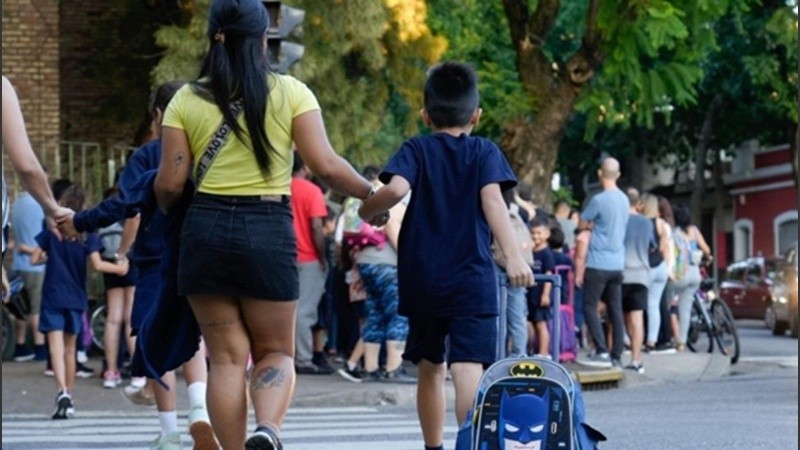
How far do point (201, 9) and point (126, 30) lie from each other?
3.42 metres

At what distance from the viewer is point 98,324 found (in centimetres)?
2061

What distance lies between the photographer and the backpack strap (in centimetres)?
786

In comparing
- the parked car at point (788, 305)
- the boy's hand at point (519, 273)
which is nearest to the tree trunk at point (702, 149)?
the parked car at point (788, 305)

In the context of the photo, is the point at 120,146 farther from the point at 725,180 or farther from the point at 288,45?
the point at 725,180

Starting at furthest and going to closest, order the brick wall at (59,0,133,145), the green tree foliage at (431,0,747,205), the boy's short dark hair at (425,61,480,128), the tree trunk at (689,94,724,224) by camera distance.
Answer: the tree trunk at (689,94,724,224) < the brick wall at (59,0,133,145) < the green tree foliage at (431,0,747,205) < the boy's short dark hair at (425,61,480,128)

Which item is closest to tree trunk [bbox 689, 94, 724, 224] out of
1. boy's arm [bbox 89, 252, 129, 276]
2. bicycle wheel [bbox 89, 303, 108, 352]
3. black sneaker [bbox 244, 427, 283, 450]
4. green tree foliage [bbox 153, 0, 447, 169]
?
green tree foliage [bbox 153, 0, 447, 169]

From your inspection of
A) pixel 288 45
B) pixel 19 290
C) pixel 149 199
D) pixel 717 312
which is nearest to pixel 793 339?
pixel 717 312

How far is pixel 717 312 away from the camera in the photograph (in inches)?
927

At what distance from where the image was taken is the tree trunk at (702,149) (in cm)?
5384

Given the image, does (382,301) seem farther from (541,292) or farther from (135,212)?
(135,212)

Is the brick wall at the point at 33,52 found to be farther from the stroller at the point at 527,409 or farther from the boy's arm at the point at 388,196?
the stroller at the point at 527,409

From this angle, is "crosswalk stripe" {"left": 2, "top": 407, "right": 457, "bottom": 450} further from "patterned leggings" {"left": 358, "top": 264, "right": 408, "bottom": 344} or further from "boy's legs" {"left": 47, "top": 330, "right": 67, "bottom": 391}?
"patterned leggings" {"left": 358, "top": 264, "right": 408, "bottom": 344}

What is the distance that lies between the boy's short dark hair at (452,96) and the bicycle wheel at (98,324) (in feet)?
39.0

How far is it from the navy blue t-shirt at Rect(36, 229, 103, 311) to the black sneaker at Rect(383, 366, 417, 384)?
317 cm
